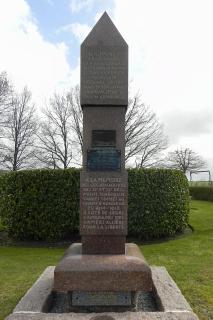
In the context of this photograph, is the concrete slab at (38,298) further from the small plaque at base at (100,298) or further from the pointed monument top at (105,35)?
the pointed monument top at (105,35)

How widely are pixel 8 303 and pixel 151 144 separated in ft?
81.7

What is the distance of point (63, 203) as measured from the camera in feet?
36.3

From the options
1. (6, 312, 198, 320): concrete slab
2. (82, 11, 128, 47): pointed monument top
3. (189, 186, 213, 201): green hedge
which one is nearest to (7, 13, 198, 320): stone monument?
(82, 11, 128, 47): pointed monument top

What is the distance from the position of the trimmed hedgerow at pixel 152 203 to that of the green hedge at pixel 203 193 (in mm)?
14668

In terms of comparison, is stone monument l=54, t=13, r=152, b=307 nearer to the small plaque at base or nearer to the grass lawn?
the small plaque at base

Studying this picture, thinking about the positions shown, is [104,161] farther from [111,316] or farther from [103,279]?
[111,316]

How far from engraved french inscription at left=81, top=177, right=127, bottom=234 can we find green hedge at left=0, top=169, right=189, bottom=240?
5.72 m

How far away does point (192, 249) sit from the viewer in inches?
378

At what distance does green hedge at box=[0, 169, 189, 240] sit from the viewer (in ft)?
36.3

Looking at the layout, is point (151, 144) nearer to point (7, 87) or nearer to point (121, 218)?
point (7, 87)

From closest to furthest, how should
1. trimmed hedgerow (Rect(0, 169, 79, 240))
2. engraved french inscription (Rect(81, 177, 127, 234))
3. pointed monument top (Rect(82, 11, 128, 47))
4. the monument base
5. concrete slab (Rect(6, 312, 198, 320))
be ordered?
concrete slab (Rect(6, 312, 198, 320)), the monument base, engraved french inscription (Rect(81, 177, 127, 234)), pointed monument top (Rect(82, 11, 128, 47)), trimmed hedgerow (Rect(0, 169, 79, 240))

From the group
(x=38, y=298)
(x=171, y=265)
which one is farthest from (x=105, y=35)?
(x=171, y=265)

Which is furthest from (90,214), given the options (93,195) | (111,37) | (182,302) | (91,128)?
(111,37)

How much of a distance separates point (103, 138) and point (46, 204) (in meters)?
6.14
